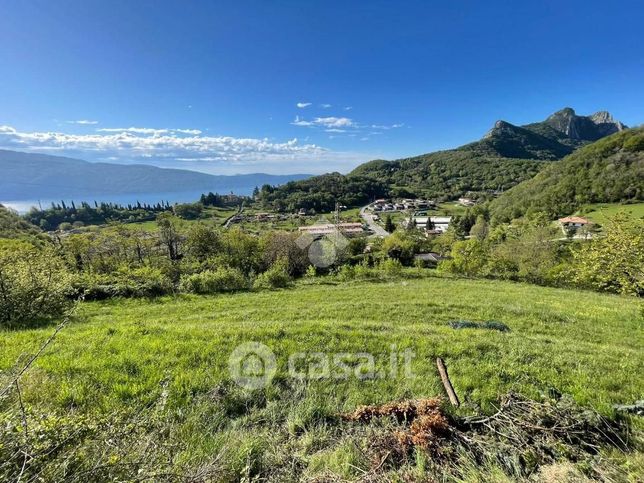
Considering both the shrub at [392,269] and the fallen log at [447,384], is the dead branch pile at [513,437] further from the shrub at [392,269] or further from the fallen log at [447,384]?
the shrub at [392,269]

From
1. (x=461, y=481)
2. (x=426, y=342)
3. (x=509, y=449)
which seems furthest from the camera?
(x=426, y=342)

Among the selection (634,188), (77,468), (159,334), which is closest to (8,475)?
(77,468)

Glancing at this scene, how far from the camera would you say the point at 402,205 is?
159375 mm

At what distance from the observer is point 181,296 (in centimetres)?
2131

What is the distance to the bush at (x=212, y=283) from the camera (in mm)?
23219

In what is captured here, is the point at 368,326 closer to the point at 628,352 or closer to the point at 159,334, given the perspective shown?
the point at 159,334

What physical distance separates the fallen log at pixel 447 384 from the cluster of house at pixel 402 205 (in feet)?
497

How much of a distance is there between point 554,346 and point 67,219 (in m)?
168

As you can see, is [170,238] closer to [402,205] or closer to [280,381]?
[280,381]

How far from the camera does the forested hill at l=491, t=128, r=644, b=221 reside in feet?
275

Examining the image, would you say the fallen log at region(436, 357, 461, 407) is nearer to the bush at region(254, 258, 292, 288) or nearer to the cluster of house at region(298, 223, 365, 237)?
the bush at region(254, 258, 292, 288)

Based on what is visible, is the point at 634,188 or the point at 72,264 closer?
the point at 72,264

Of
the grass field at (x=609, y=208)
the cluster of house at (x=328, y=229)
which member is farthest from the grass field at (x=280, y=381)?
the grass field at (x=609, y=208)


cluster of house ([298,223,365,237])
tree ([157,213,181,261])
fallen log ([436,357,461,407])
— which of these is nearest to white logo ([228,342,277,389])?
fallen log ([436,357,461,407])
